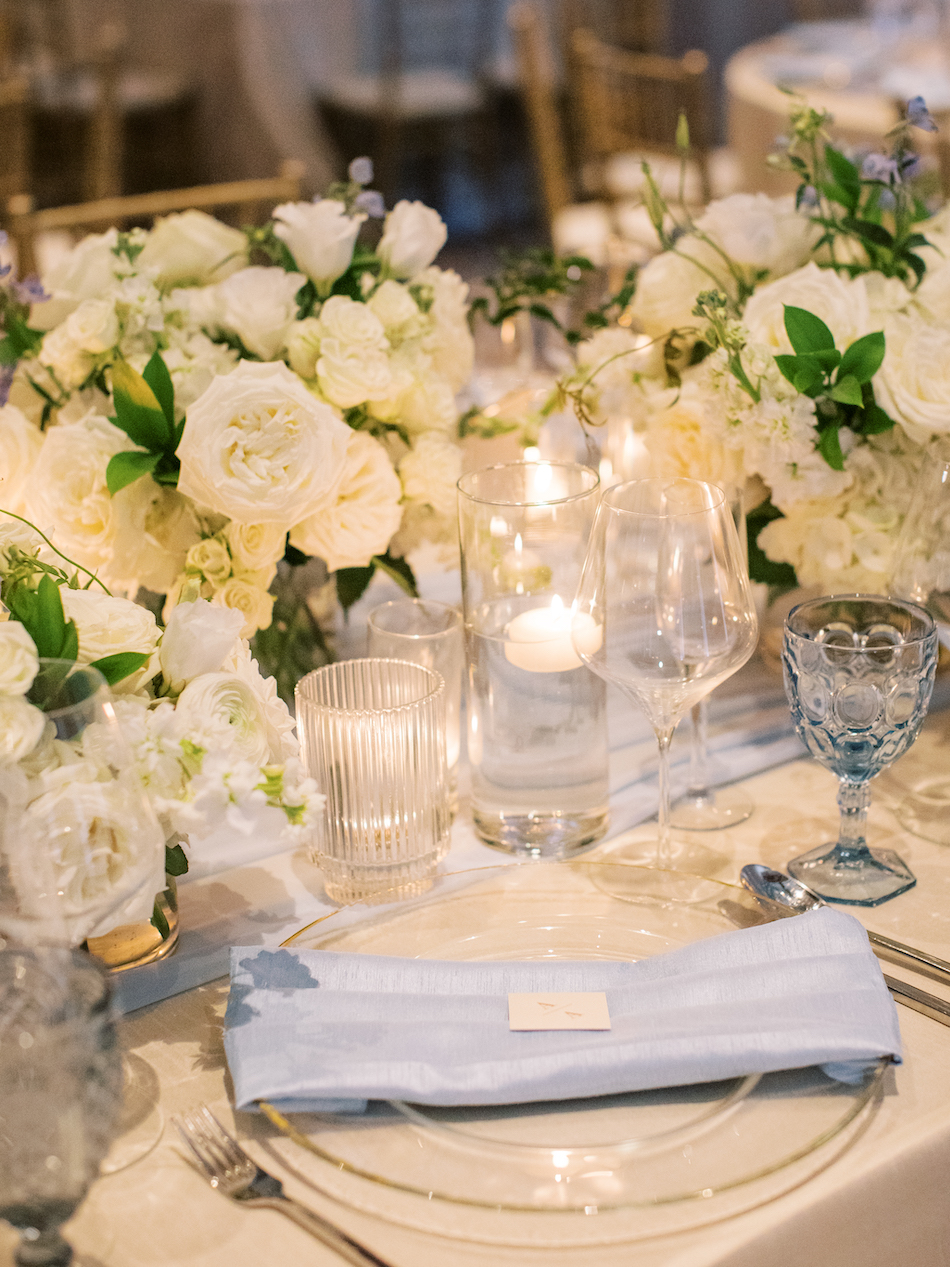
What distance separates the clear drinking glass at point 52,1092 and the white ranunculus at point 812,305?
733 millimetres

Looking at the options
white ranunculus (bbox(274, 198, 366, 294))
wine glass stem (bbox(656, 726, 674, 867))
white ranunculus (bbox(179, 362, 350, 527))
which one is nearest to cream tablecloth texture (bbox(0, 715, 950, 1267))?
wine glass stem (bbox(656, 726, 674, 867))

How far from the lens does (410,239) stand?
3.66 ft

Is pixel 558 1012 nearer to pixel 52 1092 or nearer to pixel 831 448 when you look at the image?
pixel 52 1092

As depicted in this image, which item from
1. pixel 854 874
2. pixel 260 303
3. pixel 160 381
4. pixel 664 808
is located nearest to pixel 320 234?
pixel 260 303

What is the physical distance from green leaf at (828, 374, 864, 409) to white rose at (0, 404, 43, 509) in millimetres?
634

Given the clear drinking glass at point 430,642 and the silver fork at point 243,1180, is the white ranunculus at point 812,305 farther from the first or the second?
the silver fork at point 243,1180

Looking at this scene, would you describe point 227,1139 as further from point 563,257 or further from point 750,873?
point 563,257

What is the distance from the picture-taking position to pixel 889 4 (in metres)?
4.45

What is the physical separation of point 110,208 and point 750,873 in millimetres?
1690

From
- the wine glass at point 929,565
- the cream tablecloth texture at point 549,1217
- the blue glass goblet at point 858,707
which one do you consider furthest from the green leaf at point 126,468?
the wine glass at point 929,565

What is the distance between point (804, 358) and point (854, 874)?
0.40 metres

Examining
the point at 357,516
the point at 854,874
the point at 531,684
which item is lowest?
the point at 854,874

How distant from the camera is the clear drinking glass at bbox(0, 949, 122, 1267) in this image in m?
0.59

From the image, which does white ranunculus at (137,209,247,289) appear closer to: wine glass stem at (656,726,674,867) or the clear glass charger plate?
wine glass stem at (656,726,674,867)
